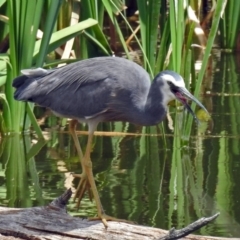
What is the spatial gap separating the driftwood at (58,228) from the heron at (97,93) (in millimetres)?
354

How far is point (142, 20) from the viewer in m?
6.54

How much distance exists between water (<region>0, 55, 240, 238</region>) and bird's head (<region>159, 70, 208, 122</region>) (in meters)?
0.79

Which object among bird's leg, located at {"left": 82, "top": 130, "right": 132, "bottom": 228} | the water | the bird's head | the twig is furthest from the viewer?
the water

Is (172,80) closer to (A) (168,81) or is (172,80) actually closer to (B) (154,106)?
(A) (168,81)

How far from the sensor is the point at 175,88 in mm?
4633

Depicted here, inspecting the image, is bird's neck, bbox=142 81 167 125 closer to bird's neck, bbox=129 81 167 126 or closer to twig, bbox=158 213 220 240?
bird's neck, bbox=129 81 167 126

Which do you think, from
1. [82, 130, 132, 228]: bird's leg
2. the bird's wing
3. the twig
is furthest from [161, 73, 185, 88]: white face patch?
the twig

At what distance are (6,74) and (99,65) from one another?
1.78 metres

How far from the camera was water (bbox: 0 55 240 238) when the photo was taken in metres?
5.26

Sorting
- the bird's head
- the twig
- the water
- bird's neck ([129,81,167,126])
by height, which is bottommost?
the water

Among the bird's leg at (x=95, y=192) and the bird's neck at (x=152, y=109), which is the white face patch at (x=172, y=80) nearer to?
the bird's neck at (x=152, y=109)

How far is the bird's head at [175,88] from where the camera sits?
4.59 m

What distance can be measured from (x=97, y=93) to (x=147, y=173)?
1.27m

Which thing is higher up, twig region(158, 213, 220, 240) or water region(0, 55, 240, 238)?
twig region(158, 213, 220, 240)
